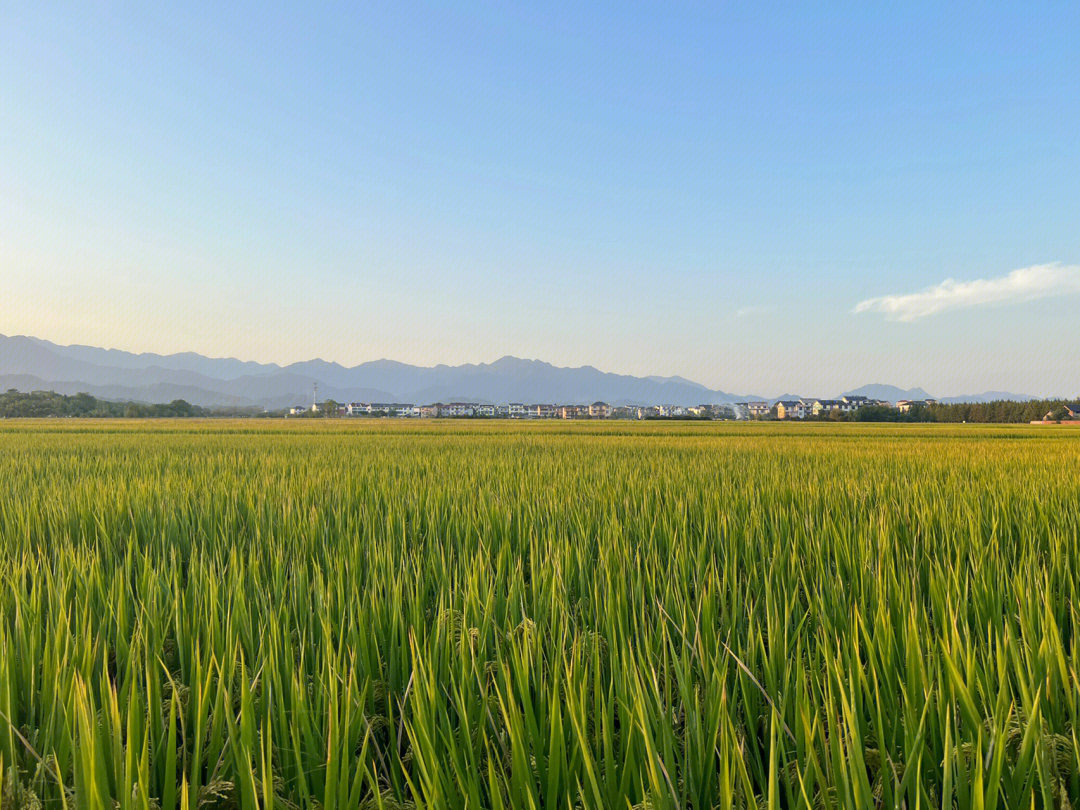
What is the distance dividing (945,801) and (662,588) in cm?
111

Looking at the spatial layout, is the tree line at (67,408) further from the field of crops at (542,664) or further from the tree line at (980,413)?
the tree line at (980,413)

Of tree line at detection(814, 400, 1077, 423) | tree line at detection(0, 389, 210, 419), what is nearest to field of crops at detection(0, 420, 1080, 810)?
tree line at detection(814, 400, 1077, 423)

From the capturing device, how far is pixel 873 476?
17.0ft

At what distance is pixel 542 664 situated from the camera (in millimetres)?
1236

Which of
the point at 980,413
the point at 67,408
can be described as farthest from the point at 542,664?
the point at 980,413

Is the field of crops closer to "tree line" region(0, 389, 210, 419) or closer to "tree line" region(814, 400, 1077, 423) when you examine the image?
"tree line" region(814, 400, 1077, 423)

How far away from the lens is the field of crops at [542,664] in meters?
0.83

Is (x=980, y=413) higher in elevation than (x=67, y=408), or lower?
higher

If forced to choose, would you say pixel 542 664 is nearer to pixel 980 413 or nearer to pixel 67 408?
pixel 67 408

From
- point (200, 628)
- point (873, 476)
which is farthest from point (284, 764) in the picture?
point (873, 476)

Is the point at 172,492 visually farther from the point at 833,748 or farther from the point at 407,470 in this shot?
the point at 833,748

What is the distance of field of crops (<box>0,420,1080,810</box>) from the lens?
32.8 inches

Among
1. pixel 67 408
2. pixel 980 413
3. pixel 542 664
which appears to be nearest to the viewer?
pixel 542 664

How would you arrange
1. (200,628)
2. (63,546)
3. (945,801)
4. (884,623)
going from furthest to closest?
(63,546) → (200,628) → (884,623) → (945,801)
